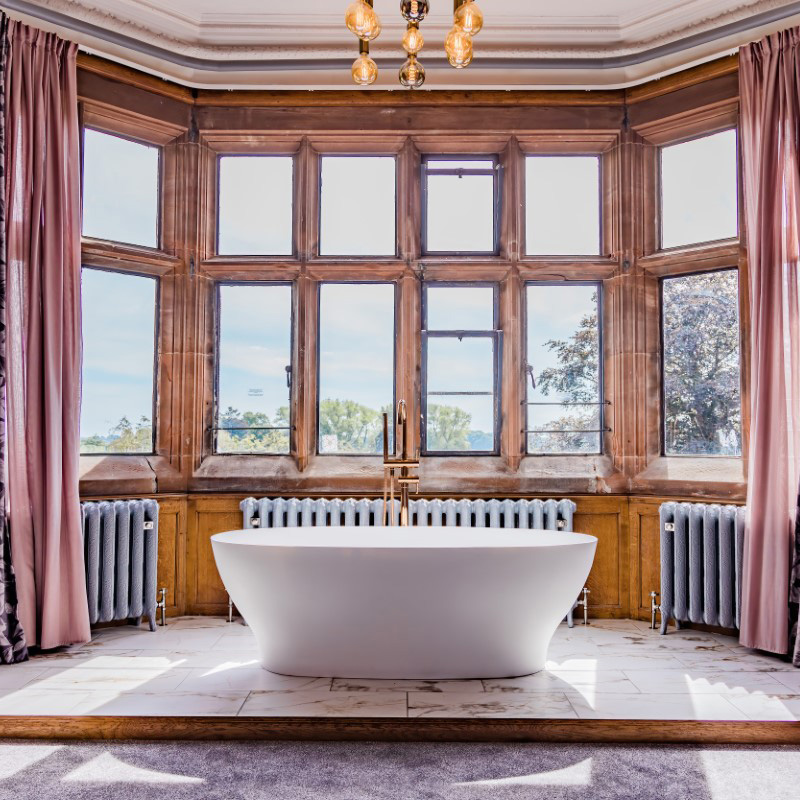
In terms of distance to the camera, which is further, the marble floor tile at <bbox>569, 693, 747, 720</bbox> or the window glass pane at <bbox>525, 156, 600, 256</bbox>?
the window glass pane at <bbox>525, 156, 600, 256</bbox>

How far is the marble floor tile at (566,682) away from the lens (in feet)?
Answer: 9.21

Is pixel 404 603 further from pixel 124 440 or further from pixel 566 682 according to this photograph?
pixel 124 440

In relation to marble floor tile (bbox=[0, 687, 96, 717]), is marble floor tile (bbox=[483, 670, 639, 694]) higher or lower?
lower

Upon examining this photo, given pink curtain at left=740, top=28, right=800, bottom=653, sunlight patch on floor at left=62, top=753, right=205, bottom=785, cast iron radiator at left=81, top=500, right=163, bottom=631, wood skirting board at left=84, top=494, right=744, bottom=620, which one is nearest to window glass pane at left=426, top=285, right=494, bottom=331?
wood skirting board at left=84, top=494, right=744, bottom=620

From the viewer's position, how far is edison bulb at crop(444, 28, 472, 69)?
2.24 m

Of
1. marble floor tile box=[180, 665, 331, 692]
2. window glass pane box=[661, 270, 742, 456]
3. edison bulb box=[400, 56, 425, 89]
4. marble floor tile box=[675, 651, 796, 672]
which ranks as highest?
edison bulb box=[400, 56, 425, 89]

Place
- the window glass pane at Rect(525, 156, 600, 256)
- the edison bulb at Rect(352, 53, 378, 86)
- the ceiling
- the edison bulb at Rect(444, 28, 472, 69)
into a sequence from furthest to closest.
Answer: the window glass pane at Rect(525, 156, 600, 256) → the ceiling → the edison bulb at Rect(352, 53, 378, 86) → the edison bulb at Rect(444, 28, 472, 69)

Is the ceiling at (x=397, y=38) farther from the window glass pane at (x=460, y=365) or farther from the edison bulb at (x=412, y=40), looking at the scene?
the edison bulb at (x=412, y=40)

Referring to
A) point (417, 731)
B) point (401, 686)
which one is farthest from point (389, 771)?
point (401, 686)

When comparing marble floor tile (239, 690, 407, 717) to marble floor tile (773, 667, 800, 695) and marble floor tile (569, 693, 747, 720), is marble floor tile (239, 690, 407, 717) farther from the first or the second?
marble floor tile (773, 667, 800, 695)

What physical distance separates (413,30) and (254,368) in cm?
225

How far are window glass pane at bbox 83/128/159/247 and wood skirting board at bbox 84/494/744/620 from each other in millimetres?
1348

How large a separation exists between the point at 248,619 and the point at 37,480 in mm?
1116

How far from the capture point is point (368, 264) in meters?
4.11
